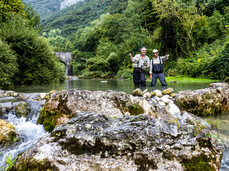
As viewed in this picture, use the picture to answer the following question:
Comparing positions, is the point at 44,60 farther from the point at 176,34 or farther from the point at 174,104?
the point at 176,34

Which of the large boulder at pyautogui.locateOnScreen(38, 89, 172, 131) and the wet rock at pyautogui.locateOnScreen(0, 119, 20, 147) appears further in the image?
the large boulder at pyautogui.locateOnScreen(38, 89, 172, 131)

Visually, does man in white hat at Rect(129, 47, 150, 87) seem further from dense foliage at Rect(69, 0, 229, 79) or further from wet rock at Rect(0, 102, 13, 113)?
dense foliage at Rect(69, 0, 229, 79)

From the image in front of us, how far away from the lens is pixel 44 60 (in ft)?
42.9

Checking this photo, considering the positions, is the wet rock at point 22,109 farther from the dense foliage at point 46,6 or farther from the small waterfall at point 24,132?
the dense foliage at point 46,6

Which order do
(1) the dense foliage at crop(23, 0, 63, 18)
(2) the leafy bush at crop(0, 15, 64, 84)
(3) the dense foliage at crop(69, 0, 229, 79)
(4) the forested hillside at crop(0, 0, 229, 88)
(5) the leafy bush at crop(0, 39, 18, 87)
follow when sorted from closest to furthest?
(5) the leafy bush at crop(0, 39, 18, 87), (2) the leafy bush at crop(0, 15, 64, 84), (4) the forested hillside at crop(0, 0, 229, 88), (3) the dense foliage at crop(69, 0, 229, 79), (1) the dense foliage at crop(23, 0, 63, 18)

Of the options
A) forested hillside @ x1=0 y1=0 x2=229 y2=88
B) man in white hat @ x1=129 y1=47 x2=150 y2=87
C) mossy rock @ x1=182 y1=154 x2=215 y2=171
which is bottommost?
mossy rock @ x1=182 y1=154 x2=215 y2=171

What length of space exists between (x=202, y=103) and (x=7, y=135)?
5.40m

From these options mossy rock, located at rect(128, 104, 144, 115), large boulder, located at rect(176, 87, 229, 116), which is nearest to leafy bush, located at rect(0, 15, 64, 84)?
mossy rock, located at rect(128, 104, 144, 115)

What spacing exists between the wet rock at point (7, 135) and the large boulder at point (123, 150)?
5.50 feet

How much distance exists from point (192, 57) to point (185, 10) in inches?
250

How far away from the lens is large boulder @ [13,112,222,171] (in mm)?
1630

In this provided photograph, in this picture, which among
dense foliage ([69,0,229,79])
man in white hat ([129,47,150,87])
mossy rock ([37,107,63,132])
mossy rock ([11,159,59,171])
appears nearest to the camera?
mossy rock ([11,159,59,171])

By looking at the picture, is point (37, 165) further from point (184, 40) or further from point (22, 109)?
point (184, 40)

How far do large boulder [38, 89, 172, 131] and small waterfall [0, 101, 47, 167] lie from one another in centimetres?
24
